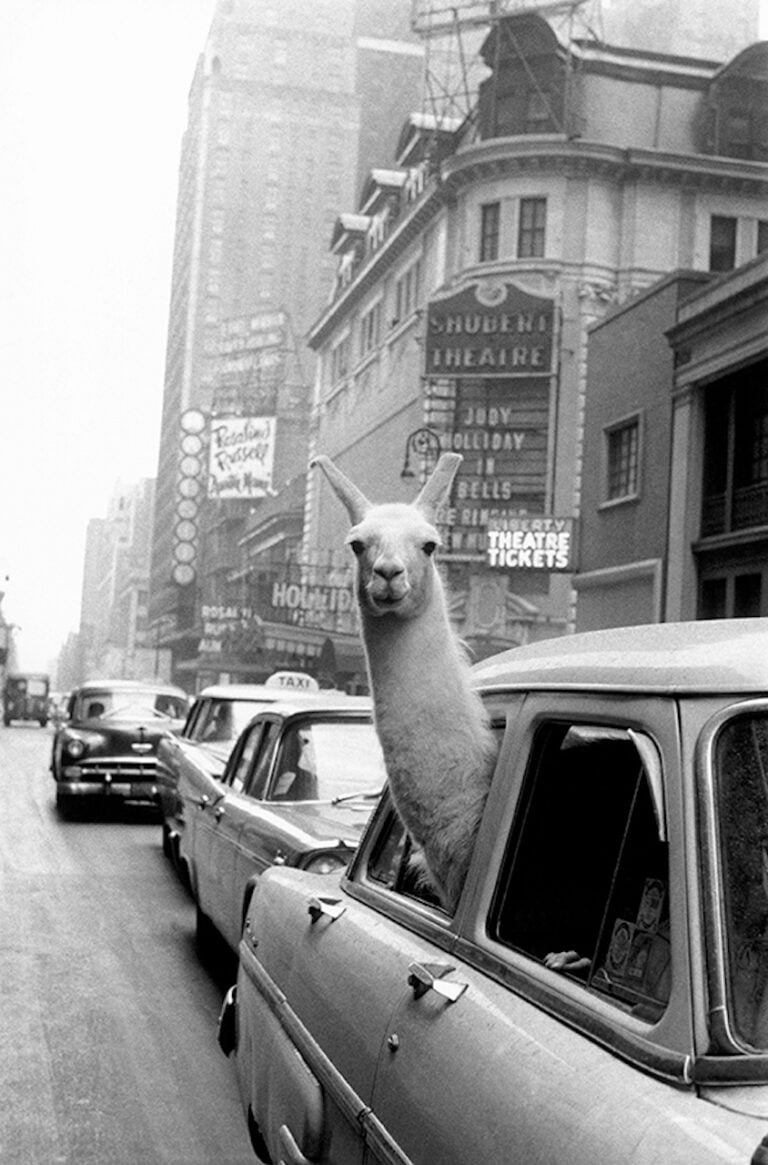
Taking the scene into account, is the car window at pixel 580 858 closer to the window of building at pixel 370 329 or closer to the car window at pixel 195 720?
the car window at pixel 195 720

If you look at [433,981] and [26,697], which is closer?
[433,981]

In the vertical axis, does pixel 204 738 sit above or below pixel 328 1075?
above

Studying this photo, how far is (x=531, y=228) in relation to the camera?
2005 inches

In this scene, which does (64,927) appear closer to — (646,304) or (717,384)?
(717,384)

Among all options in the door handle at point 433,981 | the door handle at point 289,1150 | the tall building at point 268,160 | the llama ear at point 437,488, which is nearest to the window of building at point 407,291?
the llama ear at point 437,488

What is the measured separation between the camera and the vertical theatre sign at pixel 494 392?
159 feet

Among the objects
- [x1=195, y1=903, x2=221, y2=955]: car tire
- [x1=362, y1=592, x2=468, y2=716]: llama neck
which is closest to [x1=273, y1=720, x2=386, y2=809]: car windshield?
[x1=195, y1=903, x2=221, y2=955]: car tire

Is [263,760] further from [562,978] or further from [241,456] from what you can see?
[241,456]

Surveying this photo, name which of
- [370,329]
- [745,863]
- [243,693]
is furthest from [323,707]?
[370,329]

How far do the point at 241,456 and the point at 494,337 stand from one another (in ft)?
208

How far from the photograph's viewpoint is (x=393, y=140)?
492ft

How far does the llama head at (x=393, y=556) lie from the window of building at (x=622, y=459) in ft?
82.4

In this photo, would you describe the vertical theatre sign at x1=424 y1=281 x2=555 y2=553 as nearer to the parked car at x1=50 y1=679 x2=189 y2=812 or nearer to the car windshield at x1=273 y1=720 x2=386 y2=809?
the parked car at x1=50 y1=679 x2=189 y2=812

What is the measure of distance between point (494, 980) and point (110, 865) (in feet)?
39.9
